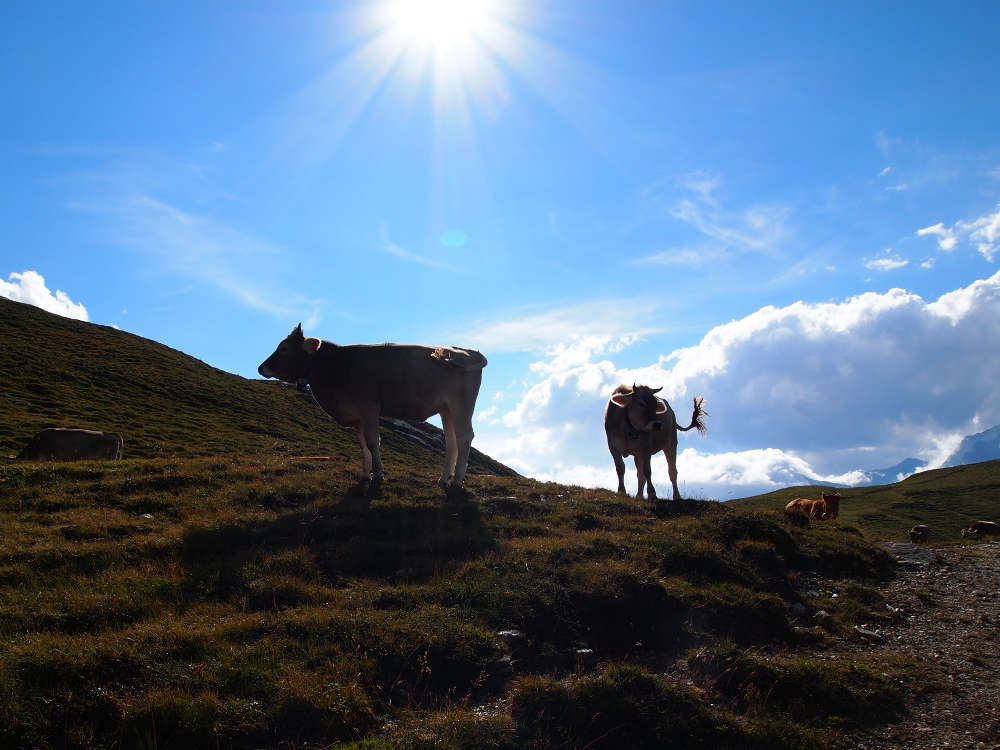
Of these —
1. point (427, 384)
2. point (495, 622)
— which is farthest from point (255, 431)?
point (495, 622)

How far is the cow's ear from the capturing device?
19.7 meters

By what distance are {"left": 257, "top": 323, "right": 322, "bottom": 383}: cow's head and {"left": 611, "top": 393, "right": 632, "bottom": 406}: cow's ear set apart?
907 cm

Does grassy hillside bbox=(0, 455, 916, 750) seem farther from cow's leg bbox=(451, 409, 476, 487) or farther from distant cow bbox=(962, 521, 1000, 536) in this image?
distant cow bbox=(962, 521, 1000, 536)

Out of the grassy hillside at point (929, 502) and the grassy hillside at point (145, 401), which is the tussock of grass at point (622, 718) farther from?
the grassy hillside at point (929, 502)

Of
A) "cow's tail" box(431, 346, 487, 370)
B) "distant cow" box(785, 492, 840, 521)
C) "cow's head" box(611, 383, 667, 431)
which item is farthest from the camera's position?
"distant cow" box(785, 492, 840, 521)

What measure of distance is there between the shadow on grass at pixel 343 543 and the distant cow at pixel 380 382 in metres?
2.81

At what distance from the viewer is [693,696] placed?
7.63 m

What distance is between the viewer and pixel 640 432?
63.9 ft

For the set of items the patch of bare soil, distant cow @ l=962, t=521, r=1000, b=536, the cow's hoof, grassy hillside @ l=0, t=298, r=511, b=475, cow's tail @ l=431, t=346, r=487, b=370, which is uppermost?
grassy hillside @ l=0, t=298, r=511, b=475

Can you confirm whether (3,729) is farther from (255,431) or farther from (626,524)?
(255,431)

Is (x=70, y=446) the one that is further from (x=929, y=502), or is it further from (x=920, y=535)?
(x=929, y=502)

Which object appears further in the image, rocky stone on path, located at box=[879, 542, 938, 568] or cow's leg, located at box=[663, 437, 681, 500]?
cow's leg, located at box=[663, 437, 681, 500]

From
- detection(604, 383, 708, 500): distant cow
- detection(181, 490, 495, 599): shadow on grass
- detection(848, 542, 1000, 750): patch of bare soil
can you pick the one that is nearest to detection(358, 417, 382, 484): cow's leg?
detection(181, 490, 495, 599): shadow on grass

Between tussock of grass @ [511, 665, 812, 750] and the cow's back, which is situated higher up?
the cow's back
